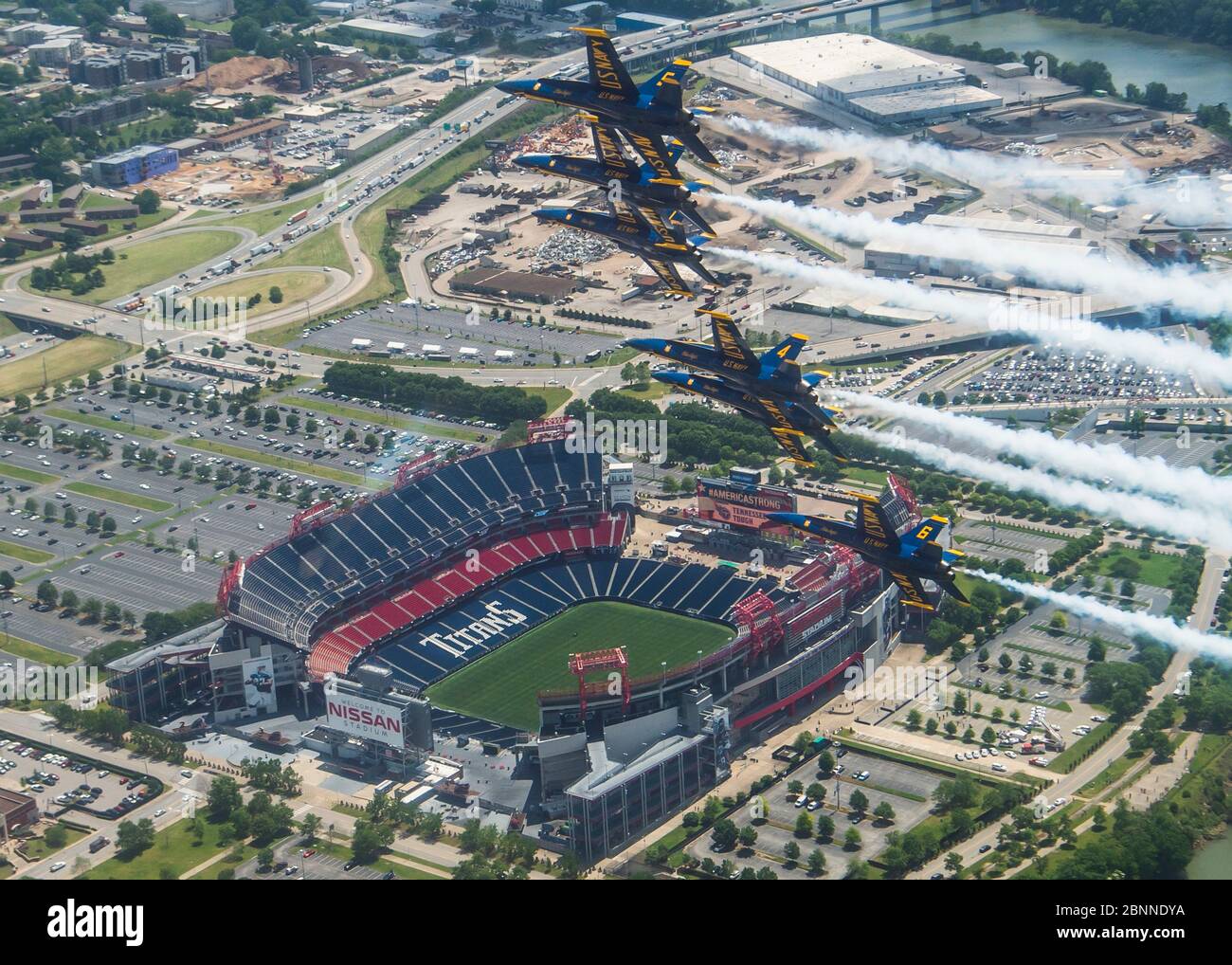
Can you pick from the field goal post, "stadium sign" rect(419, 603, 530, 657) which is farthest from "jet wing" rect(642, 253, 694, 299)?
"stadium sign" rect(419, 603, 530, 657)

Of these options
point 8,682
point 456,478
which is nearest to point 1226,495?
point 456,478

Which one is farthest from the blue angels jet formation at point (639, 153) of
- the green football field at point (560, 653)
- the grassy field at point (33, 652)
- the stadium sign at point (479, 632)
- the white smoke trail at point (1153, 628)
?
A: the grassy field at point (33, 652)

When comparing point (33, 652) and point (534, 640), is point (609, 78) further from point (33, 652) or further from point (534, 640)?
point (33, 652)

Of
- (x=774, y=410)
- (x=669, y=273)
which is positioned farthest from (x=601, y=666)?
(x=669, y=273)

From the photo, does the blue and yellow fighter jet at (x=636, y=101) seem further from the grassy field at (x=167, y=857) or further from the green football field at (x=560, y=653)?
the grassy field at (x=167, y=857)

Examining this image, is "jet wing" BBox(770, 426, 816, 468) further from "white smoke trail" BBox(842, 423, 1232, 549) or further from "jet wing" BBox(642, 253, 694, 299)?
"white smoke trail" BBox(842, 423, 1232, 549)

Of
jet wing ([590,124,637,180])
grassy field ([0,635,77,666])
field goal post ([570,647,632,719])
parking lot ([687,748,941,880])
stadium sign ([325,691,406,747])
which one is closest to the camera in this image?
parking lot ([687,748,941,880])
